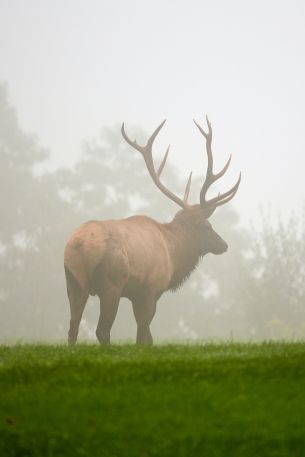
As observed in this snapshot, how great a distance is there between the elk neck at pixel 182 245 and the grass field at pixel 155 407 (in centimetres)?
785

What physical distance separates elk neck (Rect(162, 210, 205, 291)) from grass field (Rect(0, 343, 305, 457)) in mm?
7854

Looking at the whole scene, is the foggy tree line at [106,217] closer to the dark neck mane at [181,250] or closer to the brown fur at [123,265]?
the dark neck mane at [181,250]

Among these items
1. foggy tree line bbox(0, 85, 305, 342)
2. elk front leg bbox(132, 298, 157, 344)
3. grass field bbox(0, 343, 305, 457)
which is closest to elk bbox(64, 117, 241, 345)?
elk front leg bbox(132, 298, 157, 344)

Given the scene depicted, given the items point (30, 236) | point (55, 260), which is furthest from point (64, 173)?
point (55, 260)

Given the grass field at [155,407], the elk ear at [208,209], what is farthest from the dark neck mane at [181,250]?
the grass field at [155,407]

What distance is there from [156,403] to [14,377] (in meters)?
1.56

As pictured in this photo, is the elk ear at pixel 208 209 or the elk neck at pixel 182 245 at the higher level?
the elk ear at pixel 208 209

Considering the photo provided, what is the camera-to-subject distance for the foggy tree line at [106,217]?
34.4 meters

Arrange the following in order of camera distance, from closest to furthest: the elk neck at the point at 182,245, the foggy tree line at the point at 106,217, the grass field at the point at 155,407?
the grass field at the point at 155,407
the elk neck at the point at 182,245
the foggy tree line at the point at 106,217

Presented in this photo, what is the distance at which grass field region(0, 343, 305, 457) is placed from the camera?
14.7ft

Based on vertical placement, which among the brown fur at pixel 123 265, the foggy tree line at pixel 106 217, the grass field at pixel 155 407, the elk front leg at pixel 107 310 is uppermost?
the foggy tree line at pixel 106 217

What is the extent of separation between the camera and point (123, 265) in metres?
12.3

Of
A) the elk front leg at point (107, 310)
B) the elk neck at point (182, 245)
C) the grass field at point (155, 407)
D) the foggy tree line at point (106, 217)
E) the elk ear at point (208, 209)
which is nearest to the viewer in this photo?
the grass field at point (155, 407)

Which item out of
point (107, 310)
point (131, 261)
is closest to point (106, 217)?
point (131, 261)
